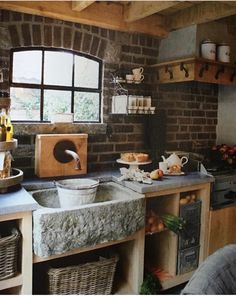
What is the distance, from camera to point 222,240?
269cm

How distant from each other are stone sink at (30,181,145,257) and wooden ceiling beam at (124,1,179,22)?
138 cm

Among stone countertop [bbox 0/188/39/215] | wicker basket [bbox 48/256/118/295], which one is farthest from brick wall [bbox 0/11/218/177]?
wicker basket [bbox 48/256/118/295]

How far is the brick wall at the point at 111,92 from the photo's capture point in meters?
2.32

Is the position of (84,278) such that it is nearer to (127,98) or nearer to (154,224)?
(154,224)

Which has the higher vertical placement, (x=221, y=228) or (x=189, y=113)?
(x=189, y=113)

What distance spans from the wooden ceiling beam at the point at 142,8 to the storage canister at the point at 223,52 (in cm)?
70

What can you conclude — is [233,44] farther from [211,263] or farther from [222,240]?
[211,263]

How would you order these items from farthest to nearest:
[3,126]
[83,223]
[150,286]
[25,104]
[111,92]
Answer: [111,92] → [25,104] → [150,286] → [3,126] → [83,223]

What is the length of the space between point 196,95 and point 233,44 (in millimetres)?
607

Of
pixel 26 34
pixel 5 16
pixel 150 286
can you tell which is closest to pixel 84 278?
pixel 150 286

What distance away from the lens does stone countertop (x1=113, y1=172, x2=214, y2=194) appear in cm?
217

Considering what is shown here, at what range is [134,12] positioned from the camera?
8.33ft

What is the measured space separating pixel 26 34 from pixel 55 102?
56cm

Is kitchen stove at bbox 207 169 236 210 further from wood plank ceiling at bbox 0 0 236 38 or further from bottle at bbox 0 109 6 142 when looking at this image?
bottle at bbox 0 109 6 142
